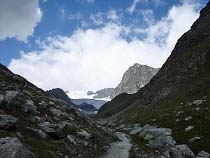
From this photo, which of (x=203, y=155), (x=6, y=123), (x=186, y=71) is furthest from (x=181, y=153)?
(x=186, y=71)

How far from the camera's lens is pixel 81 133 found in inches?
1606

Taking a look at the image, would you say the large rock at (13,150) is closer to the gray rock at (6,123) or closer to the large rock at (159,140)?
the gray rock at (6,123)

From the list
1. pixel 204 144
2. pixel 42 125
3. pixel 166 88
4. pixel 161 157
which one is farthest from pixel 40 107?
pixel 166 88

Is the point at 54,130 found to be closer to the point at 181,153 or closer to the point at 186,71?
the point at 181,153

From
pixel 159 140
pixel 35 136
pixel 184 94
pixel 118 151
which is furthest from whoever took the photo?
pixel 184 94

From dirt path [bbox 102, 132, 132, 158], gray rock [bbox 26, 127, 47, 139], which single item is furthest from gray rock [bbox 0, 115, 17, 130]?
dirt path [bbox 102, 132, 132, 158]

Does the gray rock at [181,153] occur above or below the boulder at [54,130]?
below

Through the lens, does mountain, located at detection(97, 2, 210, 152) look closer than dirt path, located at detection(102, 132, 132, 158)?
No

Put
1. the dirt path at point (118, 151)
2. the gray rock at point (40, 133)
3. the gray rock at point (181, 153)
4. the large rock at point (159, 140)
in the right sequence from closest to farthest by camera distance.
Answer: the gray rock at point (40, 133)
the dirt path at point (118, 151)
the gray rock at point (181, 153)
the large rock at point (159, 140)

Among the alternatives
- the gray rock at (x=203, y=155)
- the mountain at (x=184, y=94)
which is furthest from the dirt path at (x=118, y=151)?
the mountain at (x=184, y=94)

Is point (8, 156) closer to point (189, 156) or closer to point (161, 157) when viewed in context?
point (161, 157)

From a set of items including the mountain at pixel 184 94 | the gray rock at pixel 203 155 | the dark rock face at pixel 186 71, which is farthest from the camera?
the dark rock face at pixel 186 71

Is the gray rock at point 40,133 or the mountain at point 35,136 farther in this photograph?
the gray rock at point 40,133

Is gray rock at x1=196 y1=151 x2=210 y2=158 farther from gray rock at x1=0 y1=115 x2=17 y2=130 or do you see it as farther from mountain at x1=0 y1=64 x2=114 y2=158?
gray rock at x1=0 y1=115 x2=17 y2=130
